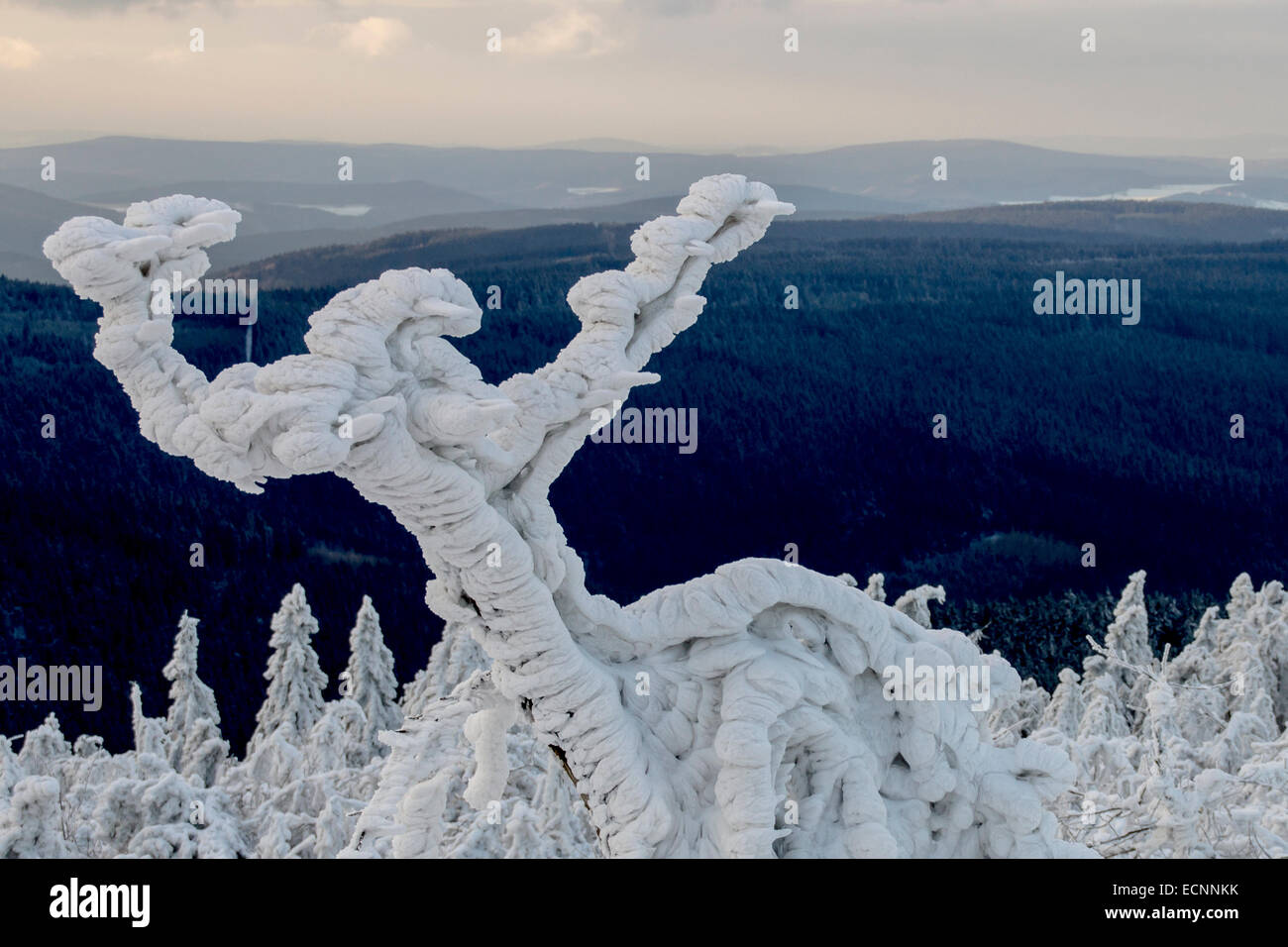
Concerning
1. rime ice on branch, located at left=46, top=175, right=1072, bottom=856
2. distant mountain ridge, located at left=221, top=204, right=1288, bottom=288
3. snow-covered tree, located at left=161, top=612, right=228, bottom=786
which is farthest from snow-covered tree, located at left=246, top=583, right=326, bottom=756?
distant mountain ridge, located at left=221, top=204, right=1288, bottom=288

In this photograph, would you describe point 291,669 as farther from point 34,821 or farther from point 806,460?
point 806,460

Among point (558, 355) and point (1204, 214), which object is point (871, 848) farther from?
point (1204, 214)

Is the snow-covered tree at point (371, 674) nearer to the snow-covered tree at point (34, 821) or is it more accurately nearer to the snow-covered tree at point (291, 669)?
the snow-covered tree at point (291, 669)

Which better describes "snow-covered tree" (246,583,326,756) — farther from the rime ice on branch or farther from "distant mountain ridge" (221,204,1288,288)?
"distant mountain ridge" (221,204,1288,288)

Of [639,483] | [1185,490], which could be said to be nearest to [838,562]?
[639,483]

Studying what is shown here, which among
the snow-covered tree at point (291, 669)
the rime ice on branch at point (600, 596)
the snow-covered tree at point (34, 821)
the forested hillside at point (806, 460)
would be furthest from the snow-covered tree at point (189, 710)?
the rime ice on branch at point (600, 596)

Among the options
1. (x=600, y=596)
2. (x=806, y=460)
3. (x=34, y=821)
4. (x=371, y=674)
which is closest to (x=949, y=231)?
(x=806, y=460)

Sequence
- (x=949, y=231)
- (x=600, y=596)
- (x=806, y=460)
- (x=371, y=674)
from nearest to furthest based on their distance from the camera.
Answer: (x=600, y=596) → (x=371, y=674) → (x=806, y=460) → (x=949, y=231)
